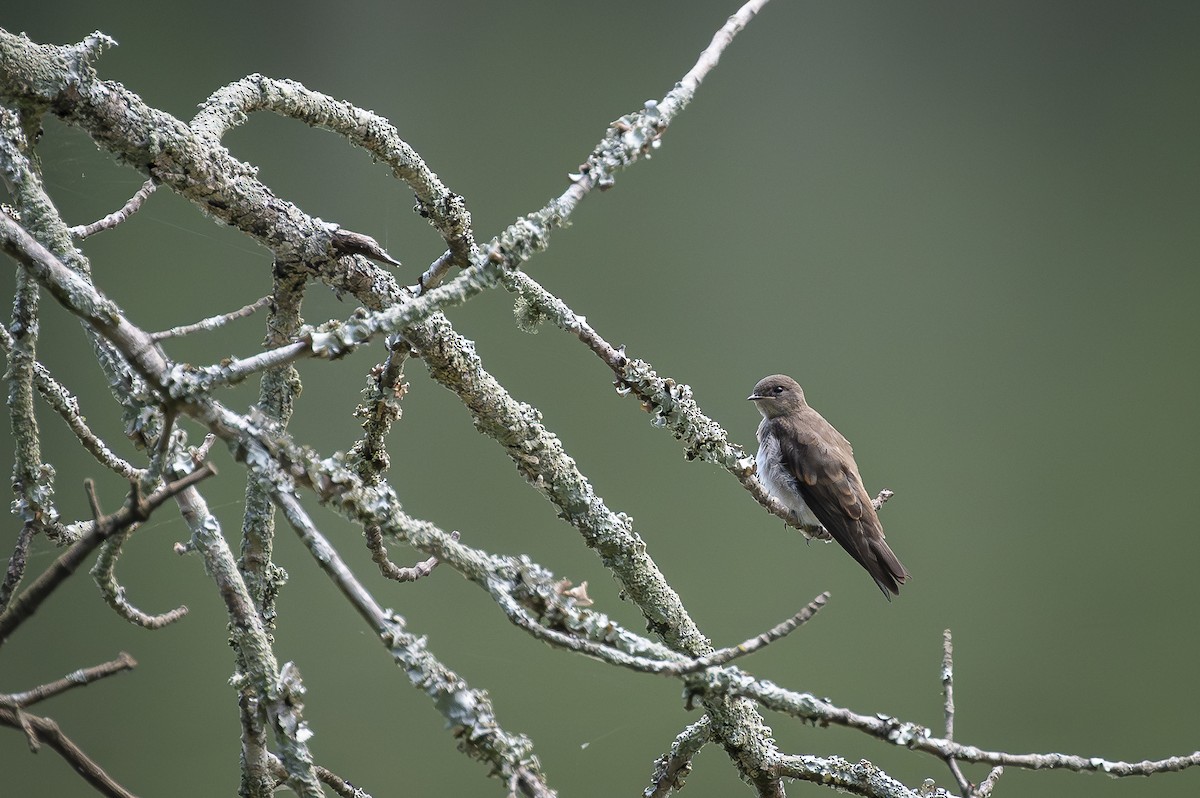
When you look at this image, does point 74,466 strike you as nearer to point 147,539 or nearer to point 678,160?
point 147,539

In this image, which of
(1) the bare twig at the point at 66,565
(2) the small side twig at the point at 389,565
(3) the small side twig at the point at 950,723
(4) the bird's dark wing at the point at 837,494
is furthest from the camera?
(4) the bird's dark wing at the point at 837,494

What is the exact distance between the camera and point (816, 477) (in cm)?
202

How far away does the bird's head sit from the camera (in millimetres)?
2191

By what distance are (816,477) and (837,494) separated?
0.22 feet

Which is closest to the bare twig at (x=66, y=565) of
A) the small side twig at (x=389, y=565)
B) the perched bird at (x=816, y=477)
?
the small side twig at (x=389, y=565)

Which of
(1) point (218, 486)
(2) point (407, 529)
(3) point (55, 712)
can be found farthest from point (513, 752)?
(3) point (55, 712)

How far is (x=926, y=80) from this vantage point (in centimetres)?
266

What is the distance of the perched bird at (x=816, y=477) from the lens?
6.27 ft

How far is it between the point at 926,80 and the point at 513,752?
2477mm

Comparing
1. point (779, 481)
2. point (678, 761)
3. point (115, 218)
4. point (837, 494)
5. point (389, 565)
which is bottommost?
point (678, 761)

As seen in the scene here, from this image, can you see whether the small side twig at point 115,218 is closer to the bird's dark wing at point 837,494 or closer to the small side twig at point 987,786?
the small side twig at point 987,786

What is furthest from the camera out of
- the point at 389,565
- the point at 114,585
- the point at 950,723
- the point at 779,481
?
the point at 779,481

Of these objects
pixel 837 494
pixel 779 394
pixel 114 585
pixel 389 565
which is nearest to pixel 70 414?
pixel 114 585

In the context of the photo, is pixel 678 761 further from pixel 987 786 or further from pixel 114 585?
pixel 114 585
